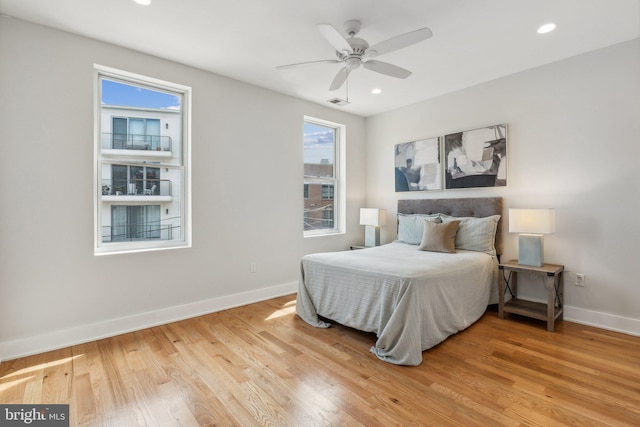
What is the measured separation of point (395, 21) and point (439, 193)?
2.41 metres

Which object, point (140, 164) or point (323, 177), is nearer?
point (140, 164)

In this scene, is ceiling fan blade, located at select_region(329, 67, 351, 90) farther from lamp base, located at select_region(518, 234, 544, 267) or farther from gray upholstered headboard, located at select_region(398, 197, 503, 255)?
lamp base, located at select_region(518, 234, 544, 267)

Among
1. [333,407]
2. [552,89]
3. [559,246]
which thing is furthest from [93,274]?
[552,89]

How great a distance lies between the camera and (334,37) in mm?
2145

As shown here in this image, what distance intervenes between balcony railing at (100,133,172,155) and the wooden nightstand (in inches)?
147

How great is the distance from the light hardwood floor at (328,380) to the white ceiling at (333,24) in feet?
8.66

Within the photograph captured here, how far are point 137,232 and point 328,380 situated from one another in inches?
92.2

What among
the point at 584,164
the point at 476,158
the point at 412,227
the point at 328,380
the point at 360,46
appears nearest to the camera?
the point at 328,380

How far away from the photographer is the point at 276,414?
1.73 metres

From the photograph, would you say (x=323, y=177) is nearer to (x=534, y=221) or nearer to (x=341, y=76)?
(x=341, y=76)

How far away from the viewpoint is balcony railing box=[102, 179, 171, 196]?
2920mm

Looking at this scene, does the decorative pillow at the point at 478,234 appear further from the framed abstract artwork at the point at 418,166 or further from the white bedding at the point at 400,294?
the framed abstract artwork at the point at 418,166
